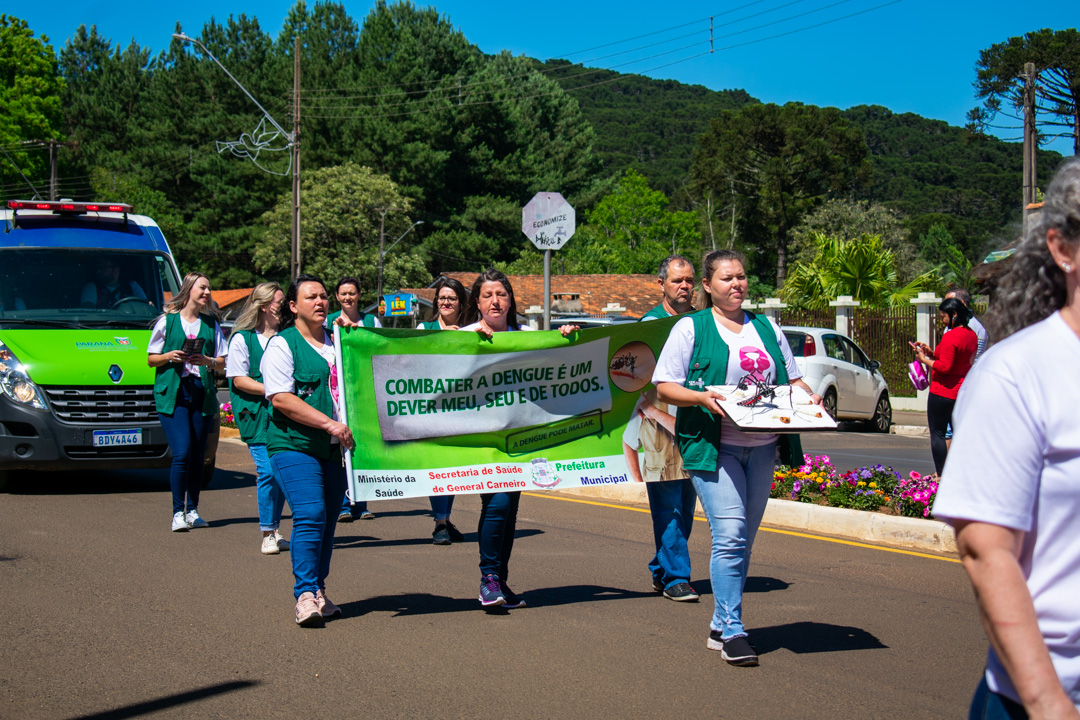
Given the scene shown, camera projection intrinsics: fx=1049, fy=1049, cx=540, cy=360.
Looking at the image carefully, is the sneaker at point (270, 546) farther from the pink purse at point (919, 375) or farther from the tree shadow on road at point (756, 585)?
the pink purse at point (919, 375)

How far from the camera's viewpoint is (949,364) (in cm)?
899

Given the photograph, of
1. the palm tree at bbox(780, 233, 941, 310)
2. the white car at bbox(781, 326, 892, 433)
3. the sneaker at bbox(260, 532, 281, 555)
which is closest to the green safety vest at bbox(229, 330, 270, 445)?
the sneaker at bbox(260, 532, 281, 555)

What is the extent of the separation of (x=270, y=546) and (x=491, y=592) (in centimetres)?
244

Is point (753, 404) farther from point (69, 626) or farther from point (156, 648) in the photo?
point (69, 626)

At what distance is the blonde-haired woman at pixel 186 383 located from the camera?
842 cm

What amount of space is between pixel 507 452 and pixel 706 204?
2991 inches

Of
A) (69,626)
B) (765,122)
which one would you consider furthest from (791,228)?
(69,626)

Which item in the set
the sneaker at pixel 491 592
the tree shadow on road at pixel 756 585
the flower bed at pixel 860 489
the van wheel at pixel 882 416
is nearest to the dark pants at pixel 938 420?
the flower bed at pixel 860 489

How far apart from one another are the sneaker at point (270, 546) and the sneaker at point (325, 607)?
1.94m

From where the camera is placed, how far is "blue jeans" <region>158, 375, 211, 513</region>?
27.6 ft

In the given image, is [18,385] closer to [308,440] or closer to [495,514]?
[308,440]

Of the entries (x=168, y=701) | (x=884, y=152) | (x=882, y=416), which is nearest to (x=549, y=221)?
(x=882, y=416)

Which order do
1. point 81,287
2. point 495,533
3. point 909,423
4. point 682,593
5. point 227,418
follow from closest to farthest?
point 495,533 → point 682,593 → point 81,287 → point 227,418 → point 909,423

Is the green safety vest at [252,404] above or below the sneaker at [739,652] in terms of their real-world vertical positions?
above
